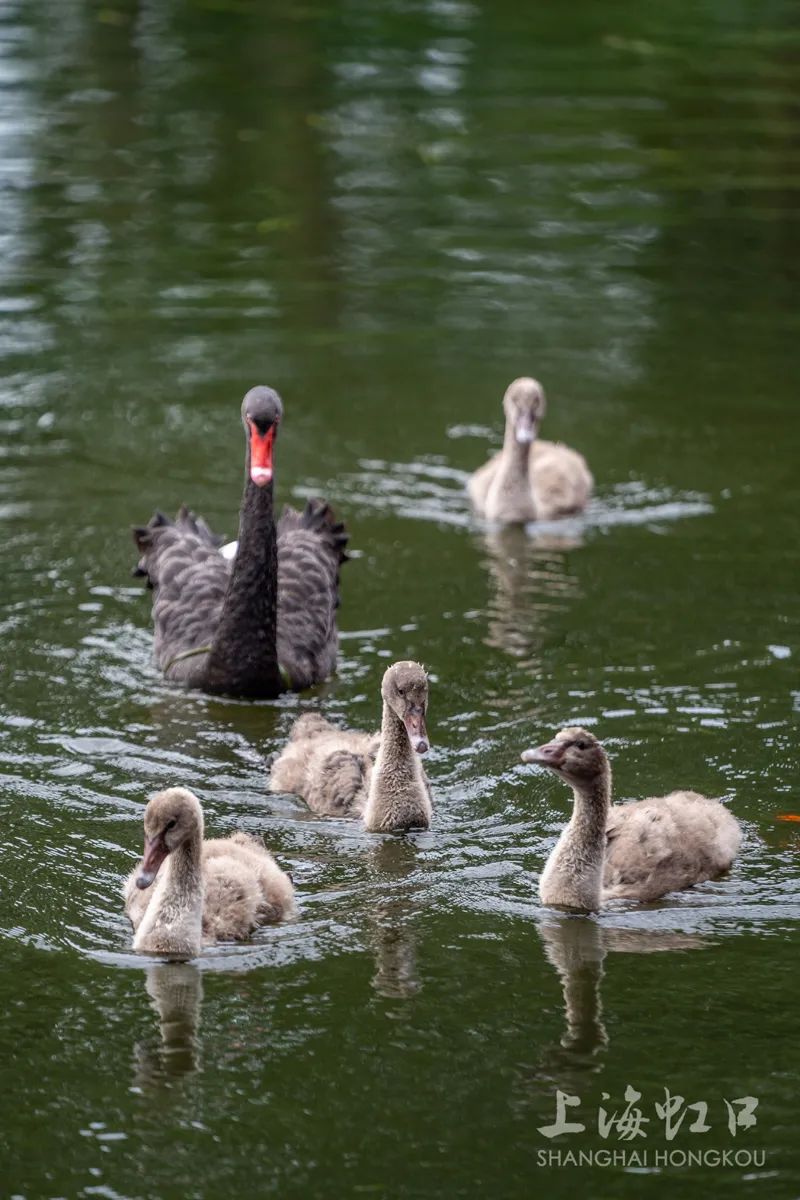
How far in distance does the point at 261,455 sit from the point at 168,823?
10.1ft

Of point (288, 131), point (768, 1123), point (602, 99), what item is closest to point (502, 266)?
point (288, 131)

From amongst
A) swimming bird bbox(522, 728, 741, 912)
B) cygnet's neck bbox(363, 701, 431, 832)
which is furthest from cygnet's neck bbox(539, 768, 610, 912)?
A: cygnet's neck bbox(363, 701, 431, 832)

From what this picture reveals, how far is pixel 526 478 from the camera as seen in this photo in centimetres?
1229

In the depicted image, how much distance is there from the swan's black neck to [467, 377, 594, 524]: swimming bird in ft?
8.65

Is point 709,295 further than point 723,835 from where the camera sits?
Yes

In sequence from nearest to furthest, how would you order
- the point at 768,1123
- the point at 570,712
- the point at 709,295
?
the point at 768,1123, the point at 570,712, the point at 709,295

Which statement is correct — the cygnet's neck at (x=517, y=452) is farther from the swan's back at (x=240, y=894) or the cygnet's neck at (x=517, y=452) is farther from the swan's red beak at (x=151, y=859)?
the swan's red beak at (x=151, y=859)

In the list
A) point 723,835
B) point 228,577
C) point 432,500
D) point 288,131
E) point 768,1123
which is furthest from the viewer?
point 288,131

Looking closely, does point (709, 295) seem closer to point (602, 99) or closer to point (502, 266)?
point (502, 266)

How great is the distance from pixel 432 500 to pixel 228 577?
8.02 ft

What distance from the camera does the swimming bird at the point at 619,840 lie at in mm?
7508

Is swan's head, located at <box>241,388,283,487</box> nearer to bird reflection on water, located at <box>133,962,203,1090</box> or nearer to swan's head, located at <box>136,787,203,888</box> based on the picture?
swan's head, located at <box>136,787,203,888</box>

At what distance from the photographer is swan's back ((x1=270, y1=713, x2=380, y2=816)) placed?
846cm

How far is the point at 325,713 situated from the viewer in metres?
9.73
